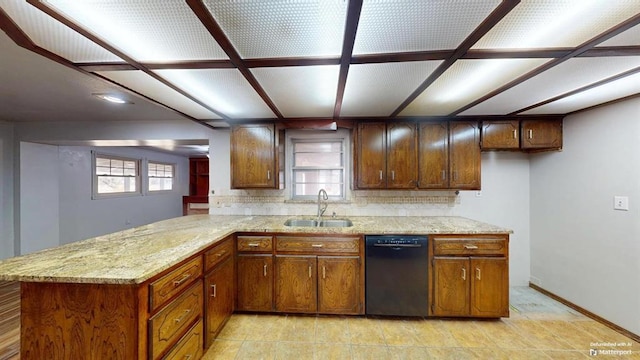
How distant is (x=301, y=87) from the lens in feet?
6.15

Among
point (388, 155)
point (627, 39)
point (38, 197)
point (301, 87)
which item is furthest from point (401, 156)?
point (38, 197)

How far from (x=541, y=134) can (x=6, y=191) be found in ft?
24.0

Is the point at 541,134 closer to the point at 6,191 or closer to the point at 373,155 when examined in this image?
the point at 373,155

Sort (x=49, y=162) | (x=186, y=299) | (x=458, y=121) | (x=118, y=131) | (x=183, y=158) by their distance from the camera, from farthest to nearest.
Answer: (x=183, y=158) < (x=49, y=162) < (x=118, y=131) < (x=458, y=121) < (x=186, y=299)

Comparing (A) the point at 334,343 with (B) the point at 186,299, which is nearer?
(B) the point at 186,299

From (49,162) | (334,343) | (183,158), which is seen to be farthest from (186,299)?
(183,158)

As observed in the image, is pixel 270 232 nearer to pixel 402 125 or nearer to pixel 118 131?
pixel 402 125

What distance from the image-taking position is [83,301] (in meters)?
1.21

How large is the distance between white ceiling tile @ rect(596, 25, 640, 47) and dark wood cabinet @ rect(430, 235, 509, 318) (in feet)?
5.34

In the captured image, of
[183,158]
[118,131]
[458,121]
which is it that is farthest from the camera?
[183,158]

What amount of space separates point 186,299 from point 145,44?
1588mm

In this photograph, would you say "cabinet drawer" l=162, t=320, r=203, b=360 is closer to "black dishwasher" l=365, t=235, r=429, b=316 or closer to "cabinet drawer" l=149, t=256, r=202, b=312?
"cabinet drawer" l=149, t=256, r=202, b=312

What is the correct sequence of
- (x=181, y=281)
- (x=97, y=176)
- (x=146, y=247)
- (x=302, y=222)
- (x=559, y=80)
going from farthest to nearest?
(x=97, y=176)
(x=302, y=222)
(x=559, y=80)
(x=146, y=247)
(x=181, y=281)

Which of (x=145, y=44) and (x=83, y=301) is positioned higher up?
(x=145, y=44)
